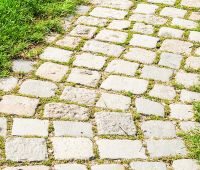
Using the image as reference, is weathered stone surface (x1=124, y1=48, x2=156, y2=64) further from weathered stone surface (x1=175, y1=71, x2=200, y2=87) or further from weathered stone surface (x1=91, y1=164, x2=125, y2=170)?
weathered stone surface (x1=91, y1=164, x2=125, y2=170)

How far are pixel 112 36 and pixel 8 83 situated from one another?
4.37 feet

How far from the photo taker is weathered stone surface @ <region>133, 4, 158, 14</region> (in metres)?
5.34

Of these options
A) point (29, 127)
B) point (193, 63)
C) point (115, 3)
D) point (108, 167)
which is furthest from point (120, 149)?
point (115, 3)

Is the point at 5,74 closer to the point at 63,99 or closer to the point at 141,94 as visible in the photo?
the point at 63,99

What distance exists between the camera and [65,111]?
3668 millimetres

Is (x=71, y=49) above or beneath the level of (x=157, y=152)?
above

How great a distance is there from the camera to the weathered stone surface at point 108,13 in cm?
520

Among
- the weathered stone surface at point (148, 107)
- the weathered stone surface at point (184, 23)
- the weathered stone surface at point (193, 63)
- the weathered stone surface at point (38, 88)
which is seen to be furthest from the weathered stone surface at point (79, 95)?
the weathered stone surface at point (184, 23)

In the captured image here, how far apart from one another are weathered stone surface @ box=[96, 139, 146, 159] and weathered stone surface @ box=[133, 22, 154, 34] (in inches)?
71.1

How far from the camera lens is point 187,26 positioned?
5.05 metres

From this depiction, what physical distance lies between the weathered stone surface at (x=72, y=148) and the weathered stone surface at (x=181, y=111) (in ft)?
2.56

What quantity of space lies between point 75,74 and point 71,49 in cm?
46

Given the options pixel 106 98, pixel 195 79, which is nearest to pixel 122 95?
pixel 106 98

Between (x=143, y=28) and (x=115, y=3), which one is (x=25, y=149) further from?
(x=115, y=3)
